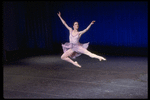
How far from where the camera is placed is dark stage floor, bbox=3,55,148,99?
11.7 feet

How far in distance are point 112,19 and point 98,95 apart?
642cm

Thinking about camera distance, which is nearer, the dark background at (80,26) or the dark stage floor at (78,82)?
the dark stage floor at (78,82)

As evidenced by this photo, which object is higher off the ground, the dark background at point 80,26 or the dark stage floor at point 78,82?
the dark background at point 80,26

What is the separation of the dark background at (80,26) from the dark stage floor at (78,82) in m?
3.09

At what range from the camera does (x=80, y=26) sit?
10016 millimetres

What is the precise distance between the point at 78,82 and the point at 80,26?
602 cm

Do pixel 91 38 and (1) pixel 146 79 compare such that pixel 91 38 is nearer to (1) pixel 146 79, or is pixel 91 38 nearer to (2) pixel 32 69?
(2) pixel 32 69

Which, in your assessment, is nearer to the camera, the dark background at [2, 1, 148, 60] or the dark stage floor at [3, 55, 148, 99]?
the dark stage floor at [3, 55, 148, 99]

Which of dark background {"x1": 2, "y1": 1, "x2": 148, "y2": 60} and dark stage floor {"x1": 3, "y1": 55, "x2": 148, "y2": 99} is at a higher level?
dark background {"x1": 2, "y1": 1, "x2": 148, "y2": 60}

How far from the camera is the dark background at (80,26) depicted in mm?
8867

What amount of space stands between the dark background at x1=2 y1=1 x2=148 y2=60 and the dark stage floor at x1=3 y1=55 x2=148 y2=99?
10.1 feet

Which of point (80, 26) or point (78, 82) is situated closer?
point (78, 82)

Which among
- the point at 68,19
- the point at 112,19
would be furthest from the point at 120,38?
the point at 68,19

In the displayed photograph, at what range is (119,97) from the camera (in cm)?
335
